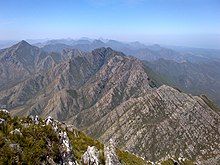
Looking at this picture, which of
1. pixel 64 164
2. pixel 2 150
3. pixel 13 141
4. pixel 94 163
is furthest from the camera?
pixel 94 163

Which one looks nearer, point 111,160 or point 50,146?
point 50,146

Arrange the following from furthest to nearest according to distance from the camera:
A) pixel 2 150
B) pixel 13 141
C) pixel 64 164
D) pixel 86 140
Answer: pixel 86 140, pixel 64 164, pixel 13 141, pixel 2 150

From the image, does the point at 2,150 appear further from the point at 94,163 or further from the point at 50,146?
the point at 94,163

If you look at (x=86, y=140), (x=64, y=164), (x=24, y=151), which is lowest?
(x=86, y=140)

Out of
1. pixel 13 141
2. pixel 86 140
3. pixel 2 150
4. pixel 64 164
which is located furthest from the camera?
pixel 86 140

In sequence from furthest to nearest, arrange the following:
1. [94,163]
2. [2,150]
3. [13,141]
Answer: [94,163] < [13,141] < [2,150]

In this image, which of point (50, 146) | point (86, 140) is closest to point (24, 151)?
point (50, 146)

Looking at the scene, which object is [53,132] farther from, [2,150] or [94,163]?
[2,150]

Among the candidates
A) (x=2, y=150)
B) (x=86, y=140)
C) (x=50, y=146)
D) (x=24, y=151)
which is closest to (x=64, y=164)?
(x=50, y=146)

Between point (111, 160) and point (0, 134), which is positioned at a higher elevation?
point (0, 134)
